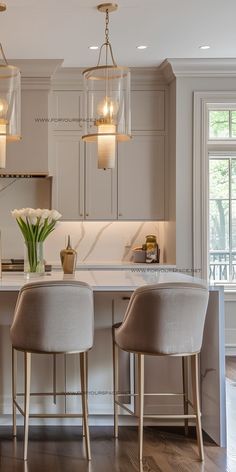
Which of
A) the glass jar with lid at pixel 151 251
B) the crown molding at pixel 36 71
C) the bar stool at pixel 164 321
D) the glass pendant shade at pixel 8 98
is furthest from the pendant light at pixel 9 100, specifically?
the glass jar with lid at pixel 151 251

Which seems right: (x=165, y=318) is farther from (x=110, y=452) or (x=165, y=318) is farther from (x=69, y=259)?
(x=69, y=259)

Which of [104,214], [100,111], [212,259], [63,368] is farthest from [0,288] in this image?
[212,259]

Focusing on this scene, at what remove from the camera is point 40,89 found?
5.62 m

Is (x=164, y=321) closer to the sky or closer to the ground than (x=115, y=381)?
closer to the sky

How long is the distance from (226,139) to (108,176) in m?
1.27

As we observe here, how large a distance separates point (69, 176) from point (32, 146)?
0.47 m

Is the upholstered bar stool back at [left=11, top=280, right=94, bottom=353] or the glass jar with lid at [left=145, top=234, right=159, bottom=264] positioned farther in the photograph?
the glass jar with lid at [left=145, top=234, right=159, bottom=264]

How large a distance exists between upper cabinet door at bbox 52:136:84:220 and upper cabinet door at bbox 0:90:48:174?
0.19 meters

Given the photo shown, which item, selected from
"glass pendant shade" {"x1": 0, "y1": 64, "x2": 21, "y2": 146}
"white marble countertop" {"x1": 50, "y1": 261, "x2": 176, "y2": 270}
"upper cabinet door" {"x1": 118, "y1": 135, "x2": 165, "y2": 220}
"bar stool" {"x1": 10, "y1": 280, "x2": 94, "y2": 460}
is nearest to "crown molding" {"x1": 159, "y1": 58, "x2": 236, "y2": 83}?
"upper cabinet door" {"x1": 118, "y1": 135, "x2": 165, "y2": 220}

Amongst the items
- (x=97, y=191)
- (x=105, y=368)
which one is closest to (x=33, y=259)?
(x=105, y=368)

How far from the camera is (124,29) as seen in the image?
15.1 feet

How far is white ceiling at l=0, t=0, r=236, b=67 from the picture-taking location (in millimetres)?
4113

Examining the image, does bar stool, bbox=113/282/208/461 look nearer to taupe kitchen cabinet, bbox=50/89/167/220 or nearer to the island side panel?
Result: the island side panel

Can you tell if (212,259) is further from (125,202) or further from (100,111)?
(100,111)
